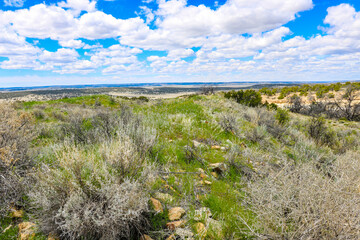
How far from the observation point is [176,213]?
282 cm

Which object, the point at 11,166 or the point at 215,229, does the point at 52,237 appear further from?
the point at 215,229

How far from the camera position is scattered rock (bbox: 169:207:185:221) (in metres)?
2.75

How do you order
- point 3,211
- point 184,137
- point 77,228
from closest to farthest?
1. point 77,228
2. point 3,211
3. point 184,137

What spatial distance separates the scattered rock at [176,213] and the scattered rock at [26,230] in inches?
68.0

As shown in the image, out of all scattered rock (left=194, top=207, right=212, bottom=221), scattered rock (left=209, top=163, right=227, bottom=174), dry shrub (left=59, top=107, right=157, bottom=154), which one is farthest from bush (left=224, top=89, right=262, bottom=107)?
scattered rock (left=194, top=207, right=212, bottom=221)

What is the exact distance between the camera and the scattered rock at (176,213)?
275 cm

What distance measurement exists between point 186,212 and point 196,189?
29.3 inches

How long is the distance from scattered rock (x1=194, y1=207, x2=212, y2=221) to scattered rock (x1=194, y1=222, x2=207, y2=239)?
4.3 inches

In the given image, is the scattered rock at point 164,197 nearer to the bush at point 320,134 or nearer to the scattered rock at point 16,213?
the scattered rock at point 16,213

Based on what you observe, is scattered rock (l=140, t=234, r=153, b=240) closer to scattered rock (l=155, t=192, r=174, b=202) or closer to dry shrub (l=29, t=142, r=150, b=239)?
dry shrub (l=29, t=142, r=150, b=239)

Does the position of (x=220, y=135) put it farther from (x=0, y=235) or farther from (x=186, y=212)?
(x=0, y=235)

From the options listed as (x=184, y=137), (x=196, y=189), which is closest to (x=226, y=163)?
(x=196, y=189)

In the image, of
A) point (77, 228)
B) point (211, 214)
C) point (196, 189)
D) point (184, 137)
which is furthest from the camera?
point (184, 137)

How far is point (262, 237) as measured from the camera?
2.23 meters
